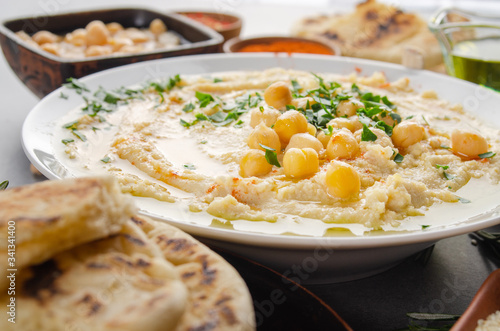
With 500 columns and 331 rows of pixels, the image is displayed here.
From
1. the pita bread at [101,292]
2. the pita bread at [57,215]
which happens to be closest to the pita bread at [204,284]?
the pita bread at [101,292]

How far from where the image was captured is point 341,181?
263 cm

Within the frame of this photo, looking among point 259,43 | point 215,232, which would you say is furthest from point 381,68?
point 215,232

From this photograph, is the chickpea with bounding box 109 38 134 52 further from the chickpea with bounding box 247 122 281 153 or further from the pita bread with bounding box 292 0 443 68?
the chickpea with bounding box 247 122 281 153

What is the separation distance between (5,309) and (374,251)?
156 cm

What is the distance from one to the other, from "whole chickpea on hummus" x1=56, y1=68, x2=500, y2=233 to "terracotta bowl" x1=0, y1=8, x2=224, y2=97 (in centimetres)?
50

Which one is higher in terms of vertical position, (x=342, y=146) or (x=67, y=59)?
(x=342, y=146)

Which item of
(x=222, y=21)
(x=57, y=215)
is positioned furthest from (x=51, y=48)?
Answer: (x=57, y=215)

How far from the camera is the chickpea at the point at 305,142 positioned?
3.00m

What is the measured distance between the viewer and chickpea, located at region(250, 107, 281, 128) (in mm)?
3285

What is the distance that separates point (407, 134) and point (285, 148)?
0.76 metres

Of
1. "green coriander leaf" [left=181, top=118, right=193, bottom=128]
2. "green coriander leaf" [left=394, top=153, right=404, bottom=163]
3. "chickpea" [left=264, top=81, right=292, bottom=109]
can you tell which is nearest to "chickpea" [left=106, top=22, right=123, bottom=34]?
"green coriander leaf" [left=181, top=118, right=193, bottom=128]

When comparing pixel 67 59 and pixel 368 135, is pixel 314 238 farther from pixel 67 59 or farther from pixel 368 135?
pixel 67 59

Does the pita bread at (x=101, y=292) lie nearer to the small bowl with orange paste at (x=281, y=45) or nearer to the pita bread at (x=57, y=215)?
the pita bread at (x=57, y=215)

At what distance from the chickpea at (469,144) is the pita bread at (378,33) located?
2.72 meters
